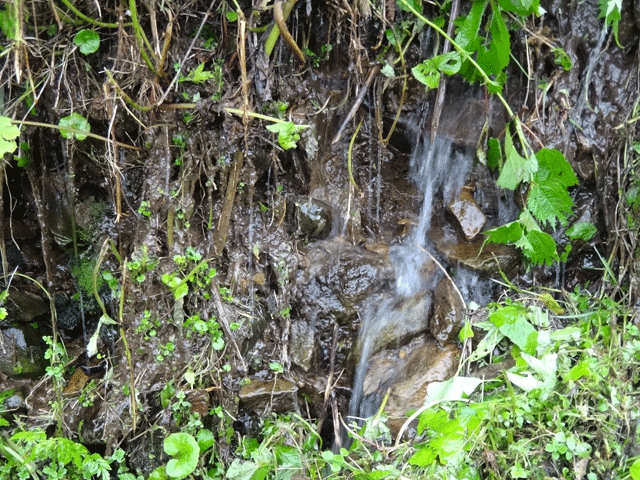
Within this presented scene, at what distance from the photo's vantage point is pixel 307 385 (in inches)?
107

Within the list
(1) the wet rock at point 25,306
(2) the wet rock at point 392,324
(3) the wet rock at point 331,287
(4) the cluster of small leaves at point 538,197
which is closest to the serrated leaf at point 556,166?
(4) the cluster of small leaves at point 538,197

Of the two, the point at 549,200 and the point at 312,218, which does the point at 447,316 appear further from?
the point at 312,218

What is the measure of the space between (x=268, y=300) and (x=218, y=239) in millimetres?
442

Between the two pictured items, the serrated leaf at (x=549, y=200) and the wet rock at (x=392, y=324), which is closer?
the serrated leaf at (x=549, y=200)

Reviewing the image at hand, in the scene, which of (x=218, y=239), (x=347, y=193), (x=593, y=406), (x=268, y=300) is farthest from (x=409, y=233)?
(x=593, y=406)

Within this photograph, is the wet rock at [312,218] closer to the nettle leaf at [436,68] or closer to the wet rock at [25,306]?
the nettle leaf at [436,68]

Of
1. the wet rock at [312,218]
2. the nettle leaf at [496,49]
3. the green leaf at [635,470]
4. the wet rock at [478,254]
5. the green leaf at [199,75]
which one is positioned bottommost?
the green leaf at [635,470]

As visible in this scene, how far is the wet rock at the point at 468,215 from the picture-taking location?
2879mm

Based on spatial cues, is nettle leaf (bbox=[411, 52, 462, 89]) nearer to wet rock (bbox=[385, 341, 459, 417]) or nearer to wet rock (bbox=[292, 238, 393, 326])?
wet rock (bbox=[292, 238, 393, 326])

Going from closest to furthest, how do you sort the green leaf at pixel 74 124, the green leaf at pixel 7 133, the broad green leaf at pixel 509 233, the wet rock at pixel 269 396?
the green leaf at pixel 7 133, the green leaf at pixel 74 124, the broad green leaf at pixel 509 233, the wet rock at pixel 269 396

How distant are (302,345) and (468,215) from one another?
1223 millimetres

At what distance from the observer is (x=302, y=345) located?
277cm

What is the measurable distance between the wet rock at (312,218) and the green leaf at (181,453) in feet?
4.06

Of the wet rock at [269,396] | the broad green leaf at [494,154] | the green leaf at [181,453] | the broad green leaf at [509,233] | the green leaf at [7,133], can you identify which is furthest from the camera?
the broad green leaf at [494,154]
